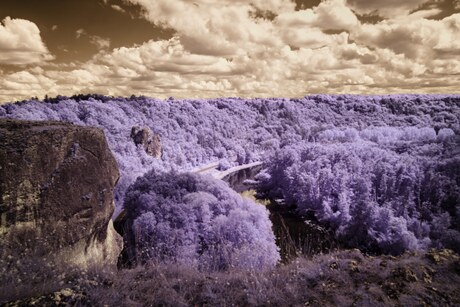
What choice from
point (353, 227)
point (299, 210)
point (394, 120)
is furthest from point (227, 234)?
point (394, 120)

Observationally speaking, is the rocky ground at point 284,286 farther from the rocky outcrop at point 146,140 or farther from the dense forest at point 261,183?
the rocky outcrop at point 146,140

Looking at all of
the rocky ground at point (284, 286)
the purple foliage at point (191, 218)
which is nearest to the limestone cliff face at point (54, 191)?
the rocky ground at point (284, 286)

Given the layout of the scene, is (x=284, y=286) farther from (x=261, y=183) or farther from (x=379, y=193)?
(x=261, y=183)

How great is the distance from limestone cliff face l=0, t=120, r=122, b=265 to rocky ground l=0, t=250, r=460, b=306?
5.73 ft

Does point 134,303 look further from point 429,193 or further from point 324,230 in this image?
point 429,193

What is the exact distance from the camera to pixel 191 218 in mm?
23844

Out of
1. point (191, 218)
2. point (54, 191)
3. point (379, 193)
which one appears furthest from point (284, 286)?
point (379, 193)

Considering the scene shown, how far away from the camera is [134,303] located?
18.1 ft

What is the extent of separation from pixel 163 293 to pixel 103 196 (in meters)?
4.41

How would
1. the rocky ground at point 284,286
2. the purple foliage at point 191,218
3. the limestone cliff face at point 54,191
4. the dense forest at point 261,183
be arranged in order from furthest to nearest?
the dense forest at point 261,183 → the purple foliage at point 191,218 → the limestone cliff face at point 54,191 → the rocky ground at point 284,286

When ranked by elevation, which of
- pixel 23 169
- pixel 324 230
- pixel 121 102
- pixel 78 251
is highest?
pixel 121 102

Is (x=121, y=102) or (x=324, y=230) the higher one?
(x=121, y=102)

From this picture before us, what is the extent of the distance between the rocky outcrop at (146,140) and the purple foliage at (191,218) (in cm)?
3853

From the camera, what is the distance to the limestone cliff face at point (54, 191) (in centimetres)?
712
